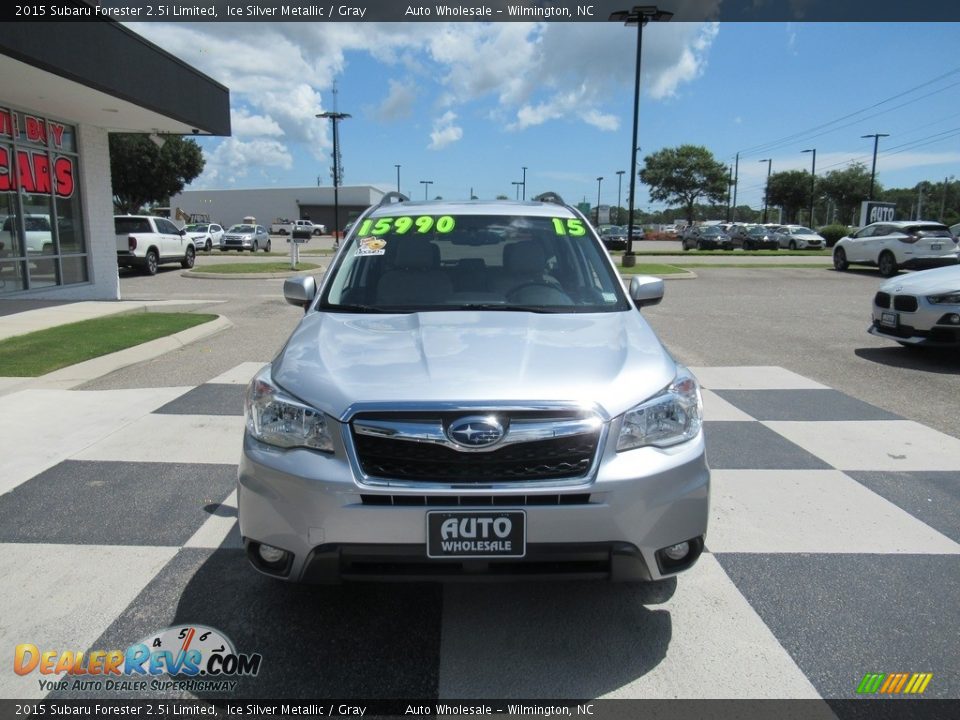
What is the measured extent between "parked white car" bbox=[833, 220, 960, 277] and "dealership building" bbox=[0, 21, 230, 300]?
64.2 feet

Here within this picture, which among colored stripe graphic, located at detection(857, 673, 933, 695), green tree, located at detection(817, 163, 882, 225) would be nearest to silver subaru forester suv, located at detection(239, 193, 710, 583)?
colored stripe graphic, located at detection(857, 673, 933, 695)

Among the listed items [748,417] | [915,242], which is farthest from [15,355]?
[915,242]

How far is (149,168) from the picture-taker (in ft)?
163

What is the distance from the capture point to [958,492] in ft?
14.8

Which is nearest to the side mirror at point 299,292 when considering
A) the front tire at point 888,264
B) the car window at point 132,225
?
the car window at point 132,225

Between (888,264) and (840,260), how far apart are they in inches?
100

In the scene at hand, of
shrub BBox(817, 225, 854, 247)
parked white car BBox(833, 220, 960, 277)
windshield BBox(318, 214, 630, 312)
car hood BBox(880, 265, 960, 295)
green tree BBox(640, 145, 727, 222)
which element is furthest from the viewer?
green tree BBox(640, 145, 727, 222)

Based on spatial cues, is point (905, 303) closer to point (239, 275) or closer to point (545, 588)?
point (545, 588)

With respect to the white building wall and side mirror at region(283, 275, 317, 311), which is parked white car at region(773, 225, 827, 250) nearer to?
the white building wall

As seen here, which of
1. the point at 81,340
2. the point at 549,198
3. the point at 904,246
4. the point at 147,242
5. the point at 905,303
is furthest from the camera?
the point at 147,242

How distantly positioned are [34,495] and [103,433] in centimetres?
129

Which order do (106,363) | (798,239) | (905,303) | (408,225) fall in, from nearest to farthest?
(408,225)
(106,363)
(905,303)
(798,239)

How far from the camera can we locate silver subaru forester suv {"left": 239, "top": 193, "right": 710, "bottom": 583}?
254 centimetres

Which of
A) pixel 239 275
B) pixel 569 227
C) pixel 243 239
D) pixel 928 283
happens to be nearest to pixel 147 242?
pixel 239 275
